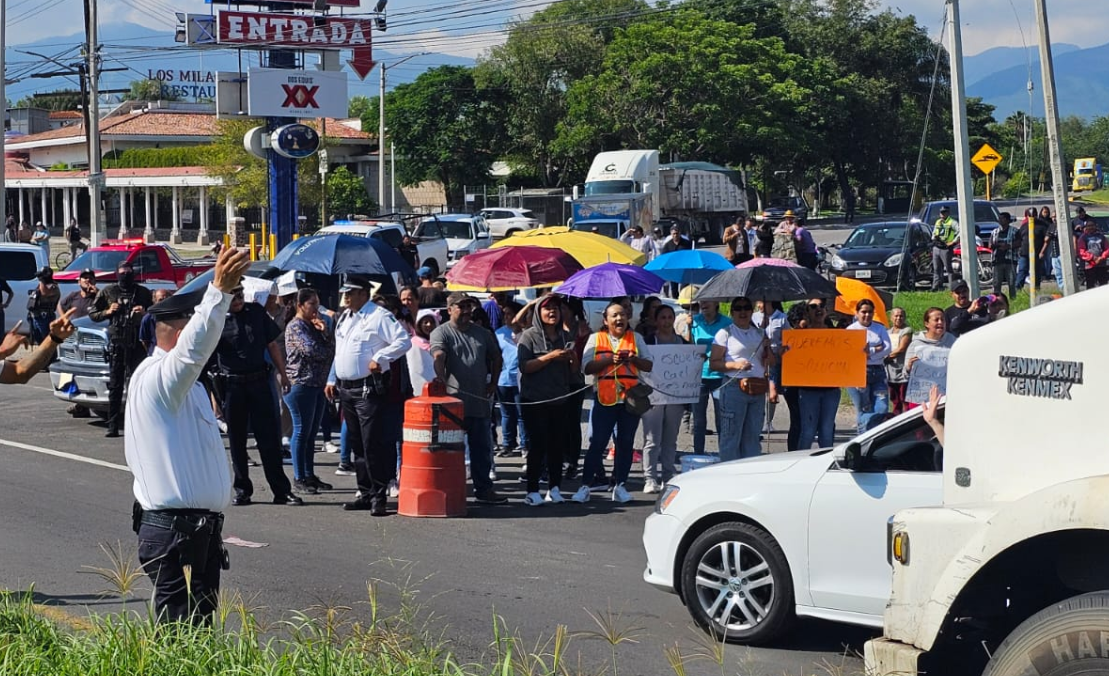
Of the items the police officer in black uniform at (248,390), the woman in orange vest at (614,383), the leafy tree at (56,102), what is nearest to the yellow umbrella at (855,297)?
the woman in orange vest at (614,383)

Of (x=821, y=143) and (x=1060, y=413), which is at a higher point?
(x=821, y=143)

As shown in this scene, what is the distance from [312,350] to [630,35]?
5669cm

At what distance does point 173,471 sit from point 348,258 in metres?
10.2

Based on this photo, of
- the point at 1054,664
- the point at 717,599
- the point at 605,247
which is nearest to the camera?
the point at 1054,664

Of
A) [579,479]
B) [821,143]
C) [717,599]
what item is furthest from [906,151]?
[717,599]

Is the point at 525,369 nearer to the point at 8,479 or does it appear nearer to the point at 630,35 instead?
the point at 8,479

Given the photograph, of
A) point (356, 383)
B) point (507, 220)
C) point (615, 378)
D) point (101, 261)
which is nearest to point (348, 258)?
point (356, 383)

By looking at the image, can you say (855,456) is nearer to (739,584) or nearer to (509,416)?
(739,584)

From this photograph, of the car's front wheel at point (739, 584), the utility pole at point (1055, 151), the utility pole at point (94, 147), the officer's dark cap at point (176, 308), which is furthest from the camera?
the utility pole at point (94, 147)

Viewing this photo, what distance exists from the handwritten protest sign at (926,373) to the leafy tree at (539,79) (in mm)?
60658

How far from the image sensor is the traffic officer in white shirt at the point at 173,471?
596 cm

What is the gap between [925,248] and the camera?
102 ft

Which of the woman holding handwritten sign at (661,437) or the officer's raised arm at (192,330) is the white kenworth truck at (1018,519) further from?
the woman holding handwritten sign at (661,437)

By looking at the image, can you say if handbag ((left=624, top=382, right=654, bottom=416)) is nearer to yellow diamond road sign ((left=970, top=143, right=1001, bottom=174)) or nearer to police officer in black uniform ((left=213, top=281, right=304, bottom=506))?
police officer in black uniform ((left=213, top=281, right=304, bottom=506))
